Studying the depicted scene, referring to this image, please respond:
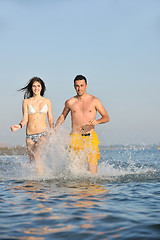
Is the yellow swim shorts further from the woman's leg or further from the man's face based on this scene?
the man's face

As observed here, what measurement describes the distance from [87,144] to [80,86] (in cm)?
127

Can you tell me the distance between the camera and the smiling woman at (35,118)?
21.7 feet

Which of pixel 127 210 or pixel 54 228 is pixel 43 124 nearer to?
pixel 127 210

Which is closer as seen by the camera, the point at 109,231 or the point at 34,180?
the point at 109,231

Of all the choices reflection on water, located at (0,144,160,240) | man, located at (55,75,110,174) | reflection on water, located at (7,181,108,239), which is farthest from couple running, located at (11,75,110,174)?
reflection on water, located at (7,181,108,239)

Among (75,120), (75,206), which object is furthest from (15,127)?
(75,206)

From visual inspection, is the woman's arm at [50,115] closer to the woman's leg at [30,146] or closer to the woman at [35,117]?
the woman at [35,117]

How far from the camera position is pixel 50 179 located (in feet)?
22.4

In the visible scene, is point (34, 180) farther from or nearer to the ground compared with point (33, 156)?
nearer to the ground

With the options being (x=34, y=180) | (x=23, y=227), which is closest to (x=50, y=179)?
(x=34, y=180)

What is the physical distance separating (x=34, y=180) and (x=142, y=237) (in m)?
4.04

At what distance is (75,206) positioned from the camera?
13.7 feet

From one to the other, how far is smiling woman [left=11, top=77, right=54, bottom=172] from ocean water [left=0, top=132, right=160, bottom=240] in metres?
0.25

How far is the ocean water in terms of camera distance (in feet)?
10.4
